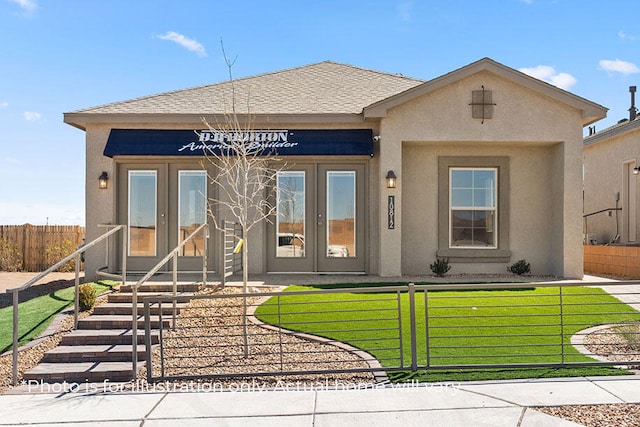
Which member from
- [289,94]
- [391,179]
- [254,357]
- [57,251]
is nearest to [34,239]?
[57,251]

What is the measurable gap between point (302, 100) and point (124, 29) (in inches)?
181

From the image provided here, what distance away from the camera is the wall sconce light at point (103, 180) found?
40.4ft

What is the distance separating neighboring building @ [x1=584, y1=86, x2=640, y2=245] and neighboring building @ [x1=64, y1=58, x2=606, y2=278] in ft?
14.9

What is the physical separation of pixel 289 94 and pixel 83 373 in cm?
936

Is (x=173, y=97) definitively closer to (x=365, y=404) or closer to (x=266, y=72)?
(x=266, y=72)

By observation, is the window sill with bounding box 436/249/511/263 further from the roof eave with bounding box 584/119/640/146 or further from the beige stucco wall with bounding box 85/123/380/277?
the roof eave with bounding box 584/119/640/146

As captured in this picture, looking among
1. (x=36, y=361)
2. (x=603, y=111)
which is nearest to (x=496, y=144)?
(x=603, y=111)

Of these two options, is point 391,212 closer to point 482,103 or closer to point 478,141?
point 478,141

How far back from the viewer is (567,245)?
12234 mm

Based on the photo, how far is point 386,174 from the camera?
475 inches

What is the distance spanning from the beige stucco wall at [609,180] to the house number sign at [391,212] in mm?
8608

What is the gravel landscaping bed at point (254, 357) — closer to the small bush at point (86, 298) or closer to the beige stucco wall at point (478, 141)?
the small bush at point (86, 298)

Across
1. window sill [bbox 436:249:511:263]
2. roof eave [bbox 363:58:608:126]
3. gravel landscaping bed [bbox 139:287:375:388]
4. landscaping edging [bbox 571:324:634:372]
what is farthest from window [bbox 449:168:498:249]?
gravel landscaping bed [bbox 139:287:375:388]

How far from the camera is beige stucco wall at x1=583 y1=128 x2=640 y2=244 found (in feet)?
53.0
